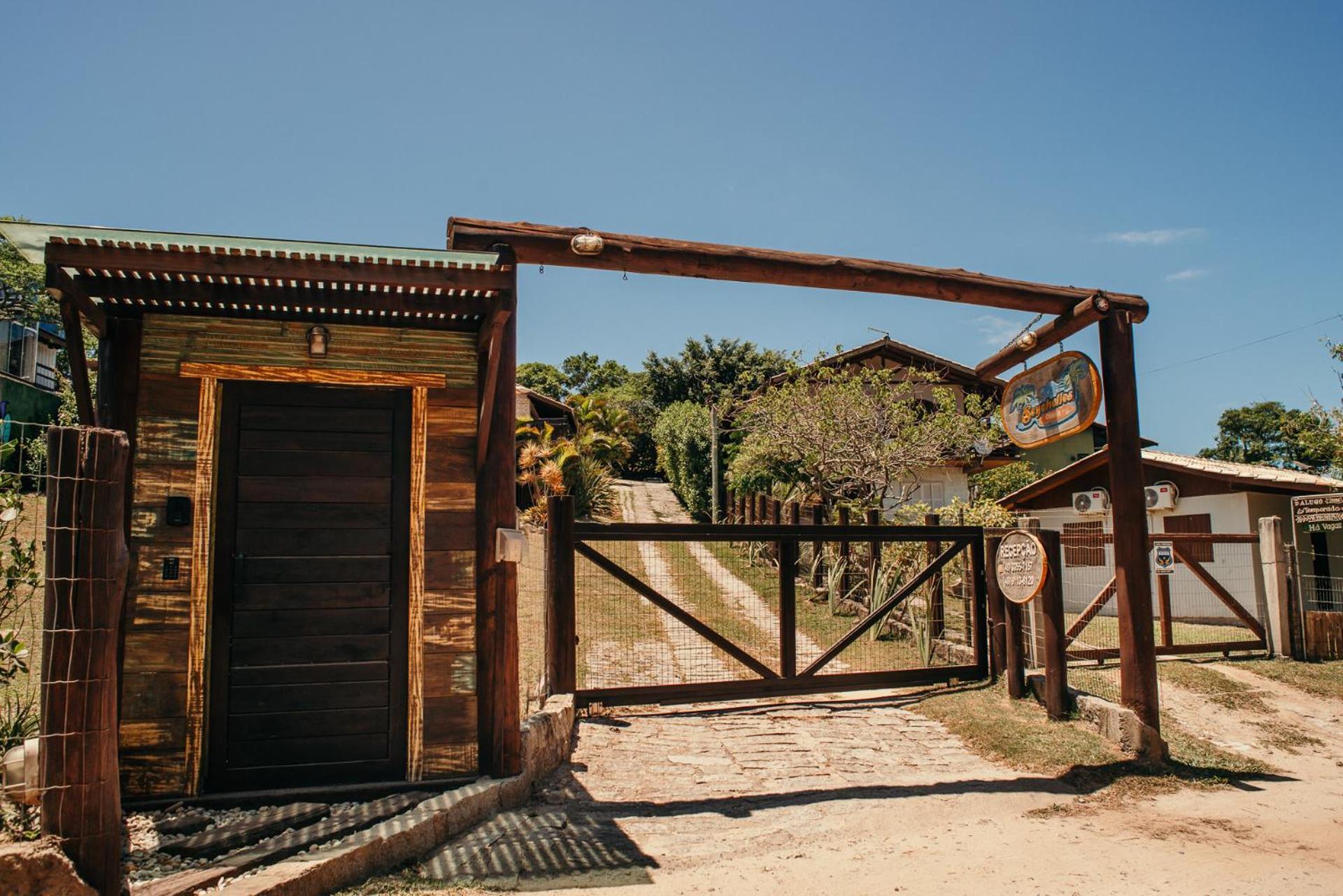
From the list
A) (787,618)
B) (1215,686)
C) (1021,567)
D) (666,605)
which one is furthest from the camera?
(1215,686)

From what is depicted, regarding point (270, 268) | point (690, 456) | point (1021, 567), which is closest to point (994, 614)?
point (1021, 567)

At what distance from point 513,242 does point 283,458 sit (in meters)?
2.05

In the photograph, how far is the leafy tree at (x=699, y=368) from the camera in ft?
127

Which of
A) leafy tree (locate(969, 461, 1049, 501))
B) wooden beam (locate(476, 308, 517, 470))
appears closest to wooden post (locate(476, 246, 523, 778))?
wooden beam (locate(476, 308, 517, 470))

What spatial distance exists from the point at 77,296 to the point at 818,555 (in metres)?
11.0

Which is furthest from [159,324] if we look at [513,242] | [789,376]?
[789,376]

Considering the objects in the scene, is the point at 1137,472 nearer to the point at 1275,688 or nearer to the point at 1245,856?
the point at 1245,856

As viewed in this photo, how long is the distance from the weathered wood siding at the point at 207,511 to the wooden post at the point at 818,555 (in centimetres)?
853

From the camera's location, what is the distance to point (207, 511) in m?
4.97

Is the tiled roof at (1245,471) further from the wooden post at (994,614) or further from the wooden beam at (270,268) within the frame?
the wooden beam at (270,268)

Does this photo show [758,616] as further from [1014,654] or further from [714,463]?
[714,463]

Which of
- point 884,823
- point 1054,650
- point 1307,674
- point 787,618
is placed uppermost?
point 787,618

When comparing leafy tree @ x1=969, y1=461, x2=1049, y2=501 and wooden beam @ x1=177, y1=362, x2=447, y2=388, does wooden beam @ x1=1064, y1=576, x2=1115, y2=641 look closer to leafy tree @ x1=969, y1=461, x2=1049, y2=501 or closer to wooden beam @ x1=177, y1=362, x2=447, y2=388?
wooden beam @ x1=177, y1=362, x2=447, y2=388

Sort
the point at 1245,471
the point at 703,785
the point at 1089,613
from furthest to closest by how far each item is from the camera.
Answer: the point at 1245,471 < the point at 1089,613 < the point at 703,785
